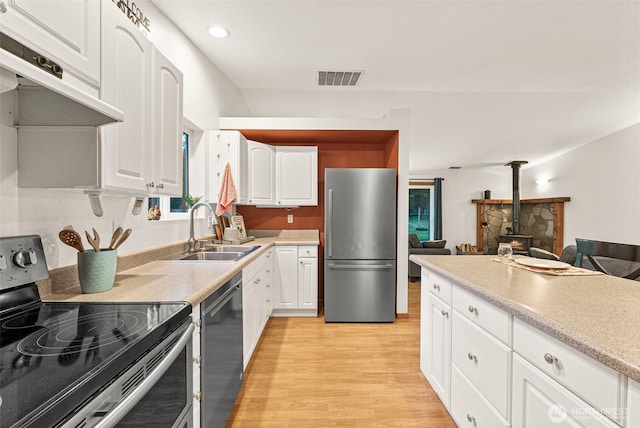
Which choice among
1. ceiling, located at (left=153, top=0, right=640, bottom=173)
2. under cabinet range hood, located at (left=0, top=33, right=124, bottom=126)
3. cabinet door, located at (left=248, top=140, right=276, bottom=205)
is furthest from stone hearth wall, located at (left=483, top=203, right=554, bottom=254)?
under cabinet range hood, located at (left=0, top=33, right=124, bottom=126)

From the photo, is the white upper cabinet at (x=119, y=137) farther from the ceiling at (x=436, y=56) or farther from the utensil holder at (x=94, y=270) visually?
the ceiling at (x=436, y=56)

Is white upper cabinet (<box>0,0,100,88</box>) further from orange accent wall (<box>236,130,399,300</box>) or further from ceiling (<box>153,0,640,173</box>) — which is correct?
orange accent wall (<box>236,130,399,300</box>)

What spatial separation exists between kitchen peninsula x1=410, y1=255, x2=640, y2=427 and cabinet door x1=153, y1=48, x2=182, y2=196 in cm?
164

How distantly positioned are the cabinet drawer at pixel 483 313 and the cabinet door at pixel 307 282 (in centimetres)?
200

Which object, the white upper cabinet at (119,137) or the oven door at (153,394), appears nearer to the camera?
the oven door at (153,394)

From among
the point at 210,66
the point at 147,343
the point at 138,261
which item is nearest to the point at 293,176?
the point at 210,66

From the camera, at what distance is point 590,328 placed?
875 mm

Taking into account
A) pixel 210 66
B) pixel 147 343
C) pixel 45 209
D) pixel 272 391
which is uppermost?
pixel 210 66

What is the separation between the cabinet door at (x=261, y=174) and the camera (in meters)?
3.45

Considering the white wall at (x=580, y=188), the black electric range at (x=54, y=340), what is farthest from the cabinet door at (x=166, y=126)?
the white wall at (x=580, y=188)

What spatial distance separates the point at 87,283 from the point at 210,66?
8.05 ft

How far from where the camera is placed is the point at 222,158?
3.14m

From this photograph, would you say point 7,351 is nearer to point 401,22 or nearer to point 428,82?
point 401,22

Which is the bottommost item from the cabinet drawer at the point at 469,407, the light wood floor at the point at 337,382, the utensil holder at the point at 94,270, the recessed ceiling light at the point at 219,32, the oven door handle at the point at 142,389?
the light wood floor at the point at 337,382
